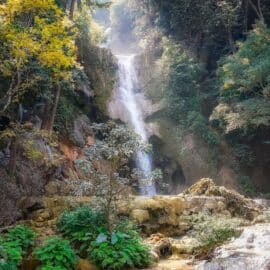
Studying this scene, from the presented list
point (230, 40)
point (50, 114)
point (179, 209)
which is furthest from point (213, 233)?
point (230, 40)

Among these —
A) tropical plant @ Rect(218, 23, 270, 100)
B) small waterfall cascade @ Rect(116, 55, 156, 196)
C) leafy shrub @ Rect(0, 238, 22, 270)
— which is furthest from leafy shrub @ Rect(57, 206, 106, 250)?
tropical plant @ Rect(218, 23, 270, 100)

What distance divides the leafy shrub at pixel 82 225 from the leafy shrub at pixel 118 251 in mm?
265

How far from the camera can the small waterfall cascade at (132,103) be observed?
1952 cm

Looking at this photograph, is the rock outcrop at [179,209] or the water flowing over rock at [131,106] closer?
the rock outcrop at [179,209]

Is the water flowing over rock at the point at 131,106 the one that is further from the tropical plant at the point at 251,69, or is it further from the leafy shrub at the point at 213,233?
the leafy shrub at the point at 213,233

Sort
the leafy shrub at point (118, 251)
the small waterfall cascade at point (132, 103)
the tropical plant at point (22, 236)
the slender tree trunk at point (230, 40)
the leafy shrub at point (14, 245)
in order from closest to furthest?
the leafy shrub at point (14, 245), the leafy shrub at point (118, 251), the tropical plant at point (22, 236), the small waterfall cascade at point (132, 103), the slender tree trunk at point (230, 40)

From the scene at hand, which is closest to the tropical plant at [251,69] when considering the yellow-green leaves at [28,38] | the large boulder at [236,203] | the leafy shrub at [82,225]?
the large boulder at [236,203]

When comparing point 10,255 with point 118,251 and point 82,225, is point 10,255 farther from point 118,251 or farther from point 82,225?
point 118,251

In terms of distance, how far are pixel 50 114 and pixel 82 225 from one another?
6961 millimetres

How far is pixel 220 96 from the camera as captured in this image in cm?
2006

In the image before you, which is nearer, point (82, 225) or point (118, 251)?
point (118, 251)

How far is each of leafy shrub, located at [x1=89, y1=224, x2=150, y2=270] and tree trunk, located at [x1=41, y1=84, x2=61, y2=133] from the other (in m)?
6.69

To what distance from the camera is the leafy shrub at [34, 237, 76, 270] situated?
6.84 m

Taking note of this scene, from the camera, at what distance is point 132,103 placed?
22781 mm
